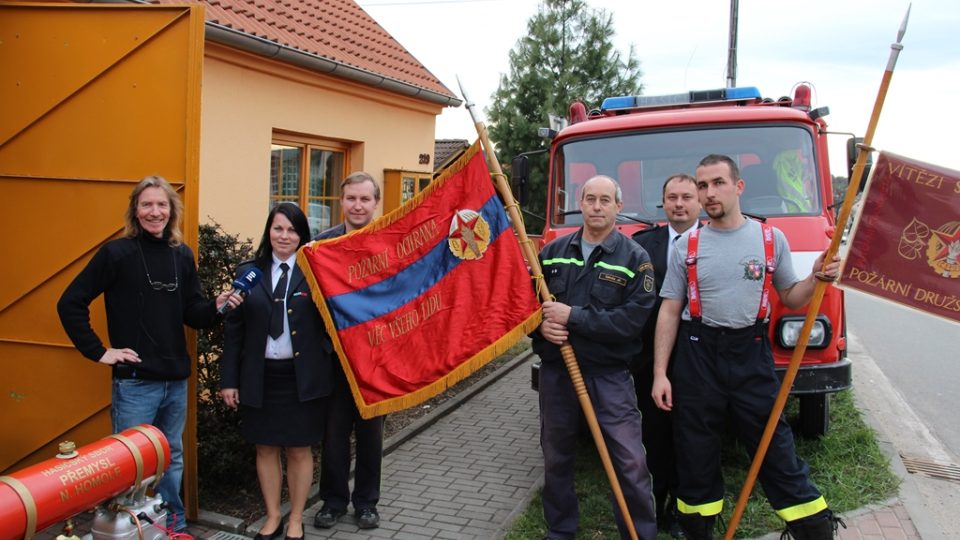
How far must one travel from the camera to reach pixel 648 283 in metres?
3.99

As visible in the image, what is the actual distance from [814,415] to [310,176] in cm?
591

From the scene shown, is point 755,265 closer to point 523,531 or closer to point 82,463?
point 523,531

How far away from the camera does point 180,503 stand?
4.28 meters

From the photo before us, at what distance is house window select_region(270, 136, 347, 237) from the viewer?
830cm

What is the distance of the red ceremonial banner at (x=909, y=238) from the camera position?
3.66m

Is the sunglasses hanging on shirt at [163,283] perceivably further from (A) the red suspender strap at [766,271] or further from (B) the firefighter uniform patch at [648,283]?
(A) the red suspender strap at [766,271]

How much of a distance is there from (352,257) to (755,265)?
2135 millimetres

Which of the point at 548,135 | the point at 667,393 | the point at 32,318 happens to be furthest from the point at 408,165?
the point at 667,393

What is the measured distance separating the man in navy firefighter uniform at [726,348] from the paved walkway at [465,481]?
2.72 ft

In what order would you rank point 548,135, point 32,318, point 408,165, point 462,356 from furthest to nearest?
point 408,165 → point 548,135 → point 32,318 → point 462,356

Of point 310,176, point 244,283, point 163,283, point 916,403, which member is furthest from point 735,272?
point 916,403

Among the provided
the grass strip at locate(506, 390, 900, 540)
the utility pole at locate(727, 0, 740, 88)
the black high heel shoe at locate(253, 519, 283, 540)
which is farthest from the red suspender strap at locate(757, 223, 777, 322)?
the utility pole at locate(727, 0, 740, 88)

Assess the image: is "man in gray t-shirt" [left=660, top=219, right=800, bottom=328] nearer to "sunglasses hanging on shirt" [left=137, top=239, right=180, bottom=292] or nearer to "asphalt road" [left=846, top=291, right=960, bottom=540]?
"asphalt road" [left=846, top=291, right=960, bottom=540]

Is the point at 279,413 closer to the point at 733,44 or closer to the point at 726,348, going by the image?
the point at 726,348
